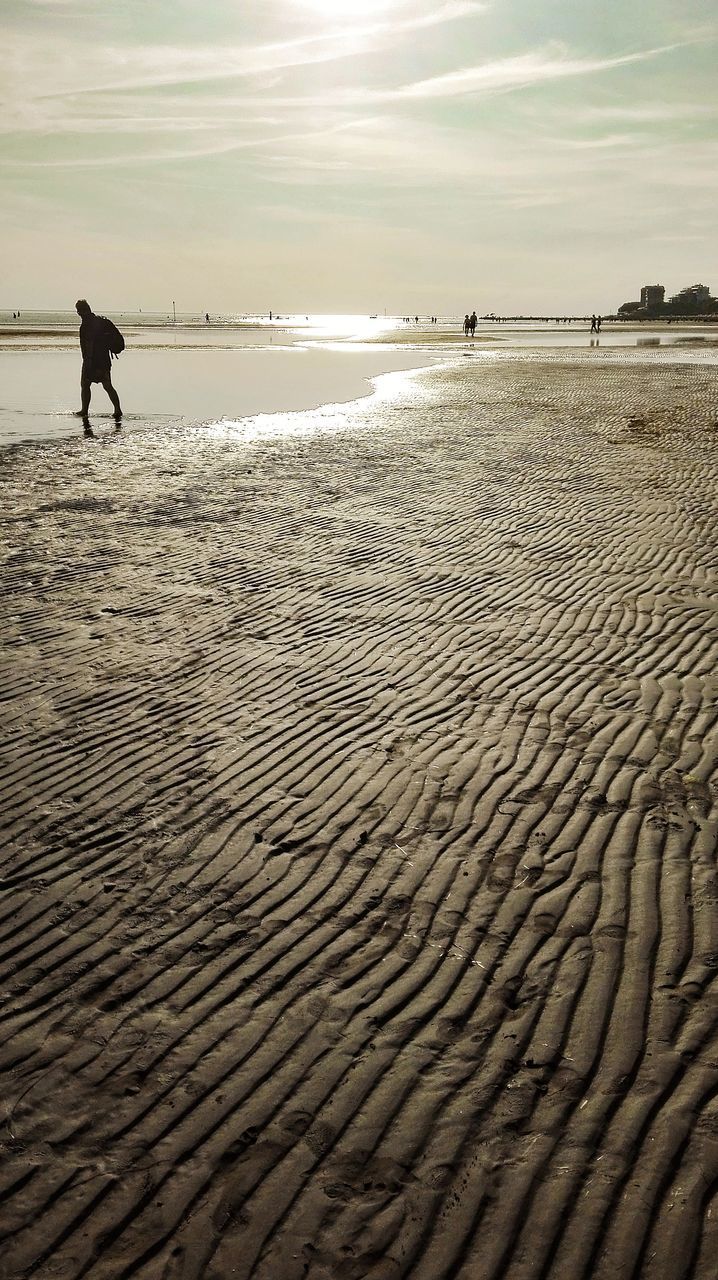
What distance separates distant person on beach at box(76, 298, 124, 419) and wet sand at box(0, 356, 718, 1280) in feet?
38.5

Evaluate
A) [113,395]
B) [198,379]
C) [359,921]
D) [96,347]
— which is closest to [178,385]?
[198,379]

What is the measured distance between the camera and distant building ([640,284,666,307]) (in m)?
140

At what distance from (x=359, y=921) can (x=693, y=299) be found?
15718cm

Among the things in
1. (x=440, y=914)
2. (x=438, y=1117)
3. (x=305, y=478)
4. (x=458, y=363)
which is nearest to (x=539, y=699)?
(x=440, y=914)

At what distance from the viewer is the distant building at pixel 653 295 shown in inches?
5492

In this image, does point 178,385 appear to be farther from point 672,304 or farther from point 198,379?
point 672,304

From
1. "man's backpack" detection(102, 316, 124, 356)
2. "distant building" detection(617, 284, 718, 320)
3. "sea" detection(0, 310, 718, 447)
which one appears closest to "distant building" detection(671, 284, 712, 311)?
"distant building" detection(617, 284, 718, 320)

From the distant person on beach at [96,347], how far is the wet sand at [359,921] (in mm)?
11724

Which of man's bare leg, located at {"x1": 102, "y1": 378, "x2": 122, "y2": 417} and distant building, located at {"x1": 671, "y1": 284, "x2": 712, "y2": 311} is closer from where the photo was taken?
man's bare leg, located at {"x1": 102, "y1": 378, "x2": 122, "y2": 417}

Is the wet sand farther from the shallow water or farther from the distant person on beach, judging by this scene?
the shallow water

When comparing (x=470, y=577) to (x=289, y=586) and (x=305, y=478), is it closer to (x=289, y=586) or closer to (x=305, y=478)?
(x=289, y=586)

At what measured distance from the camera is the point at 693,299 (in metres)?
138

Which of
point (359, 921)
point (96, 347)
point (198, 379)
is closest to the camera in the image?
point (359, 921)

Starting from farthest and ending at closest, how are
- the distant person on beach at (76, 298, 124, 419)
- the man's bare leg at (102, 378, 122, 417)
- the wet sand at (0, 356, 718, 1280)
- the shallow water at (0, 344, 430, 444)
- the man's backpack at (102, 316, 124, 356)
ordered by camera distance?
1. the shallow water at (0, 344, 430, 444)
2. the man's bare leg at (102, 378, 122, 417)
3. the man's backpack at (102, 316, 124, 356)
4. the distant person on beach at (76, 298, 124, 419)
5. the wet sand at (0, 356, 718, 1280)
